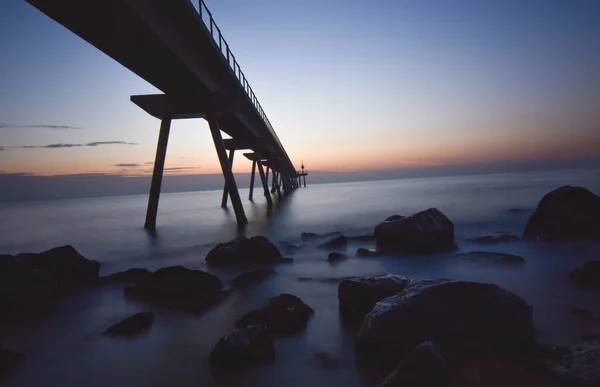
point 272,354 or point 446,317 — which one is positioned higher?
point 446,317

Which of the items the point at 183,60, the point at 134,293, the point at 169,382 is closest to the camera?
the point at 169,382

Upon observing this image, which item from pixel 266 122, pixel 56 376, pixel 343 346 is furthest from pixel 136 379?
pixel 266 122

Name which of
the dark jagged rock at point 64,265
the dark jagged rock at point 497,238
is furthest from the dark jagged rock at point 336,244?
the dark jagged rock at point 64,265

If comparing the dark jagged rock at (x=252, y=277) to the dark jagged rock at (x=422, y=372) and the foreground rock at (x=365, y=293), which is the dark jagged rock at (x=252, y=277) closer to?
the foreground rock at (x=365, y=293)

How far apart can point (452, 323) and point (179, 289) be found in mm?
Answer: 3951

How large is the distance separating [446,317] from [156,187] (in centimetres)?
1295

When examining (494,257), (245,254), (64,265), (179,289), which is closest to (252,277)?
(179,289)

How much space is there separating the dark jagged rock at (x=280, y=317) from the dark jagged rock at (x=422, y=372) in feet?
5.51

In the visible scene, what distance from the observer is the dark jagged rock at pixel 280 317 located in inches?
148

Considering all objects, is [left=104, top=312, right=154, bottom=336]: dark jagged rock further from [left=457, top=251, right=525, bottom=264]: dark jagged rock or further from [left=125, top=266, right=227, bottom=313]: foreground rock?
[left=457, top=251, right=525, bottom=264]: dark jagged rock

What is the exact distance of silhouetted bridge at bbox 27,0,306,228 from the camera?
22.9 feet

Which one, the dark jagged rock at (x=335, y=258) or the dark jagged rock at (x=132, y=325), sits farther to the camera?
the dark jagged rock at (x=335, y=258)

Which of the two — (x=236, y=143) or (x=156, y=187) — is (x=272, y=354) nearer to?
(x=156, y=187)

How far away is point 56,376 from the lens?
120 inches
